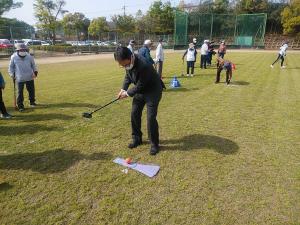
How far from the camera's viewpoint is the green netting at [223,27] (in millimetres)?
42656

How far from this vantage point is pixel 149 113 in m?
4.73

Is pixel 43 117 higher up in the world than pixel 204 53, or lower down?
lower down

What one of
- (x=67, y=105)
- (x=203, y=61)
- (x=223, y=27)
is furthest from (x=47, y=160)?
(x=223, y=27)

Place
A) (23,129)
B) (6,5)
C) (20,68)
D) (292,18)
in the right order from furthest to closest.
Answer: (6,5) → (292,18) → (20,68) → (23,129)

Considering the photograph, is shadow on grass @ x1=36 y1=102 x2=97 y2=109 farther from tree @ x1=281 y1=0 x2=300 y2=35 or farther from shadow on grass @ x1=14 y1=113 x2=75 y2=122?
tree @ x1=281 y1=0 x2=300 y2=35

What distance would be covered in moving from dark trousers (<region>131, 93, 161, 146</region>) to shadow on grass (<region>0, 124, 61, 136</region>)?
7.24 feet

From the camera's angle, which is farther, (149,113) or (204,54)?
(204,54)

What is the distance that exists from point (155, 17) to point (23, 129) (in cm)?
6102

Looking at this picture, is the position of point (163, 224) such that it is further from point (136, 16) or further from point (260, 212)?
point (136, 16)

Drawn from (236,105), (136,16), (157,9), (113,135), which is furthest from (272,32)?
(113,135)

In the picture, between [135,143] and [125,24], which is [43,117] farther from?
[125,24]

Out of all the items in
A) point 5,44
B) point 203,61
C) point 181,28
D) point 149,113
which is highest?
point 181,28

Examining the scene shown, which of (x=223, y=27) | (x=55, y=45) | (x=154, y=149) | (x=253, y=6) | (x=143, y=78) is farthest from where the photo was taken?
(x=253, y=6)

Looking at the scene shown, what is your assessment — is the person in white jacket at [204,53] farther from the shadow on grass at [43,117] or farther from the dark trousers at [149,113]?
the dark trousers at [149,113]
